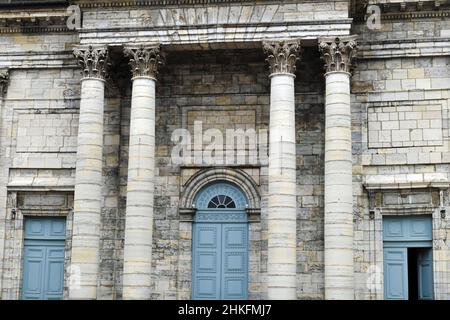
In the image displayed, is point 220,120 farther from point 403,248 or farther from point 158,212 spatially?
point 403,248

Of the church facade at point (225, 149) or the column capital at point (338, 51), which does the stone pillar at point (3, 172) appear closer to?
the church facade at point (225, 149)

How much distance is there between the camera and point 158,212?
19.7m

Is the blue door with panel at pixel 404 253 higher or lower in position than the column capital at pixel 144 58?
lower

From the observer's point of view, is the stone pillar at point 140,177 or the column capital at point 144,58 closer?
the stone pillar at point 140,177

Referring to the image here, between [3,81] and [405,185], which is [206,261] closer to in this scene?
[405,185]

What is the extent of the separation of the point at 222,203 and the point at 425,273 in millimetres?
Answer: 5410

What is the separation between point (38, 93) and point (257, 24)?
21.5 ft

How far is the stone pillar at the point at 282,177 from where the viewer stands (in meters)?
16.9

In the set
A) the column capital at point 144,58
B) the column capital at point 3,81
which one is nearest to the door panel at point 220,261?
the column capital at point 144,58

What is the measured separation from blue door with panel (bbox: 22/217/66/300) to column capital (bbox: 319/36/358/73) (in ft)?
Result: 26.6

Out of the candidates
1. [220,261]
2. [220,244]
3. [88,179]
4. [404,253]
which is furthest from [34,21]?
[404,253]

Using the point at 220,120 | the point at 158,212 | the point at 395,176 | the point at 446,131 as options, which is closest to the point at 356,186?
the point at 395,176

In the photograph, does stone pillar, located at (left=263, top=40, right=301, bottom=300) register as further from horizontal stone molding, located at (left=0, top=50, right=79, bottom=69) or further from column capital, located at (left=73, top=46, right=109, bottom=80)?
horizontal stone molding, located at (left=0, top=50, right=79, bottom=69)

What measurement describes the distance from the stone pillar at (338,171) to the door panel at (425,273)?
2527mm
